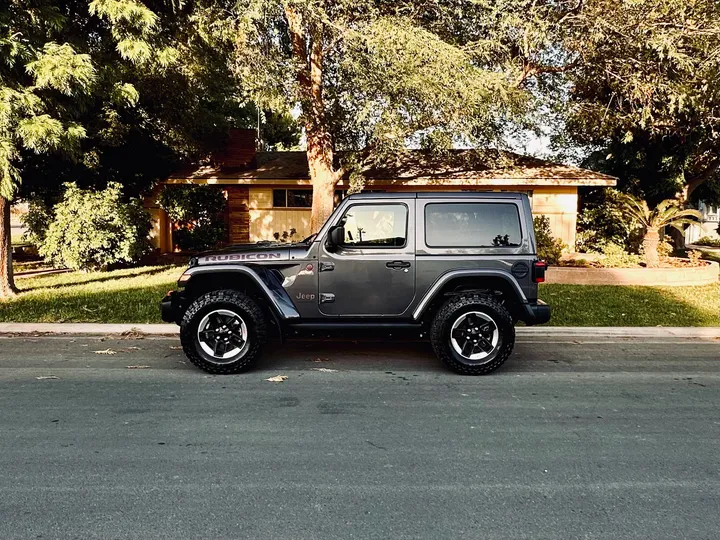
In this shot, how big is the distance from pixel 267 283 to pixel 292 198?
46.9 ft

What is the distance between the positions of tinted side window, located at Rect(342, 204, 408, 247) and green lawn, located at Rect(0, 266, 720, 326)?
4277mm

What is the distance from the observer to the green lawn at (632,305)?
995 cm

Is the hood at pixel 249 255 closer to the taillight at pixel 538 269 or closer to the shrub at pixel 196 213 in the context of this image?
the taillight at pixel 538 269

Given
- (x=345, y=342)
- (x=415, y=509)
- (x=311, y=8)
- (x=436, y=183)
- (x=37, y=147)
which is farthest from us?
(x=436, y=183)

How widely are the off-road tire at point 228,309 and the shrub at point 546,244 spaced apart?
11.5m

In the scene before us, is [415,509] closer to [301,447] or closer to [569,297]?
[301,447]

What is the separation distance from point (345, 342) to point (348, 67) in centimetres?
655

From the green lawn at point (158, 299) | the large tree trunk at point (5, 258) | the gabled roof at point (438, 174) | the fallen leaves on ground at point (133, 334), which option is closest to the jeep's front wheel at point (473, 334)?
the green lawn at point (158, 299)

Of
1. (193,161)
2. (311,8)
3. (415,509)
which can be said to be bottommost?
(415,509)

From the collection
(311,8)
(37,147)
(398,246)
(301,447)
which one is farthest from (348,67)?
(301,447)

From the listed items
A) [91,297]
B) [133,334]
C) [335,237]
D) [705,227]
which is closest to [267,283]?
[335,237]

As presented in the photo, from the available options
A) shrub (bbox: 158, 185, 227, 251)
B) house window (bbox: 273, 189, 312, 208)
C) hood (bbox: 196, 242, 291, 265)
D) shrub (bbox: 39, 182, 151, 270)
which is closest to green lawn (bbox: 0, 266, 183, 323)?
shrub (bbox: 39, 182, 151, 270)

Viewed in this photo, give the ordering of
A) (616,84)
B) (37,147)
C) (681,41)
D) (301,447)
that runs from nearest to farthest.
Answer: (301,447), (37,147), (681,41), (616,84)

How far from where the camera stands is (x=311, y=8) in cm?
1119
